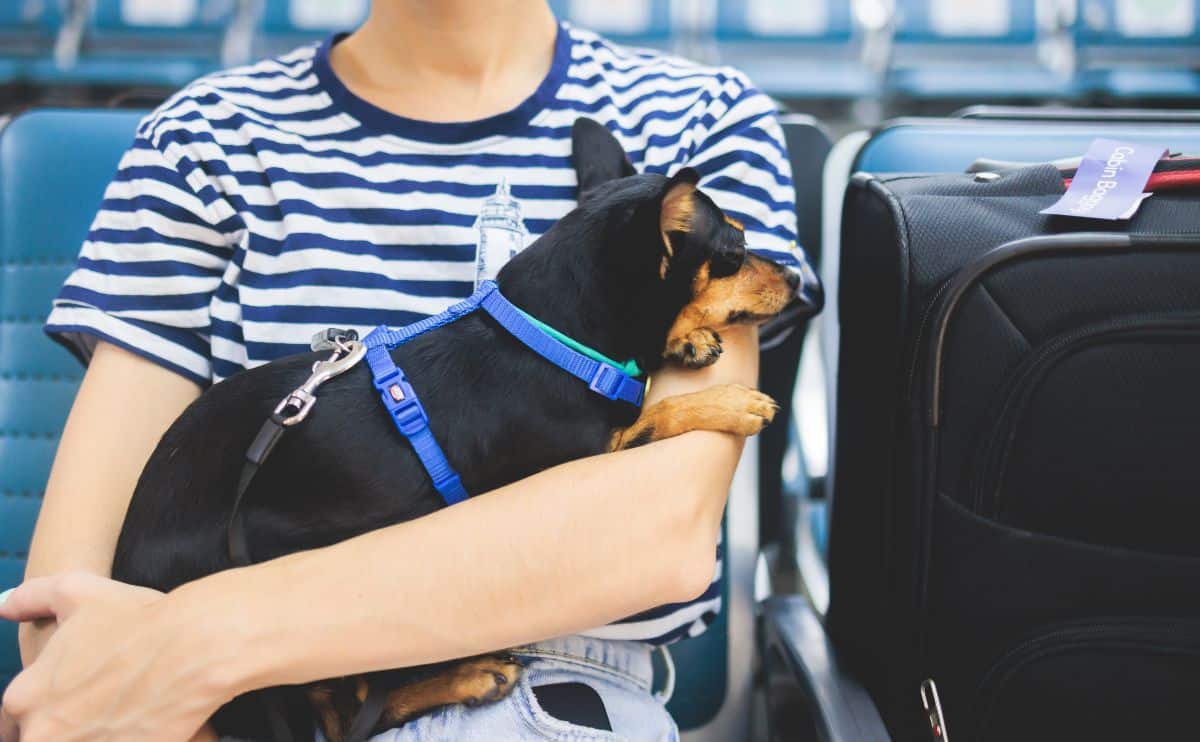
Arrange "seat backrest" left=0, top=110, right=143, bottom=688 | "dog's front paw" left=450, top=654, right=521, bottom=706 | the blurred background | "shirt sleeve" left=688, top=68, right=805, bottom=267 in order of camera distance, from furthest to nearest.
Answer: the blurred background
"seat backrest" left=0, top=110, right=143, bottom=688
"shirt sleeve" left=688, top=68, right=805, bottom=267
"dog's front paw" left=450, top=654, right=521, bottom=706

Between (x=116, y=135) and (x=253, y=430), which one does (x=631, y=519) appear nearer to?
(x=253, y=430)

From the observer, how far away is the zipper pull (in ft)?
2.74

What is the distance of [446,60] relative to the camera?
39.4 inches

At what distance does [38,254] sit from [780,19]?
3.56 meters

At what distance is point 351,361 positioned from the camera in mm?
809

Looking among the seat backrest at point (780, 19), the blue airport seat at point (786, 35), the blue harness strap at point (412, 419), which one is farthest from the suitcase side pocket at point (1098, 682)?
the seat backrest at point (780, 19)

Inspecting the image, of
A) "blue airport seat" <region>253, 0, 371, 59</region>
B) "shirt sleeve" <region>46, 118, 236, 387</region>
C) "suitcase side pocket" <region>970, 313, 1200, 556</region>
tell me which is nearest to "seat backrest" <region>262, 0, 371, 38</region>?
"blue airport seat" <region>253, 0, 371, 59</region>

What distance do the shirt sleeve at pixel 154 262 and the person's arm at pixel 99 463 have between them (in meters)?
0.03

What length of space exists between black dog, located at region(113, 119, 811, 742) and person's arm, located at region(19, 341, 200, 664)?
0.12ft

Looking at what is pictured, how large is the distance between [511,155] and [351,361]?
0.96 ft

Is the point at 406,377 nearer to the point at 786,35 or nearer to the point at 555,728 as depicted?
the point at 555,728

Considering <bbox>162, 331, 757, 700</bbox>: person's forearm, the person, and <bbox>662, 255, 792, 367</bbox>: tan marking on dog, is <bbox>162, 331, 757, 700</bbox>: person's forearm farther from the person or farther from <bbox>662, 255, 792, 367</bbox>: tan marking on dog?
<bbox>662, 255, 792, 367</bbox>: tan marking on dog

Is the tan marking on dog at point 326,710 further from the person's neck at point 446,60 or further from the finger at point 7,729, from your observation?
the person's neck at point 446,60

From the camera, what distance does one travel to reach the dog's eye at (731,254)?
2.98ft
